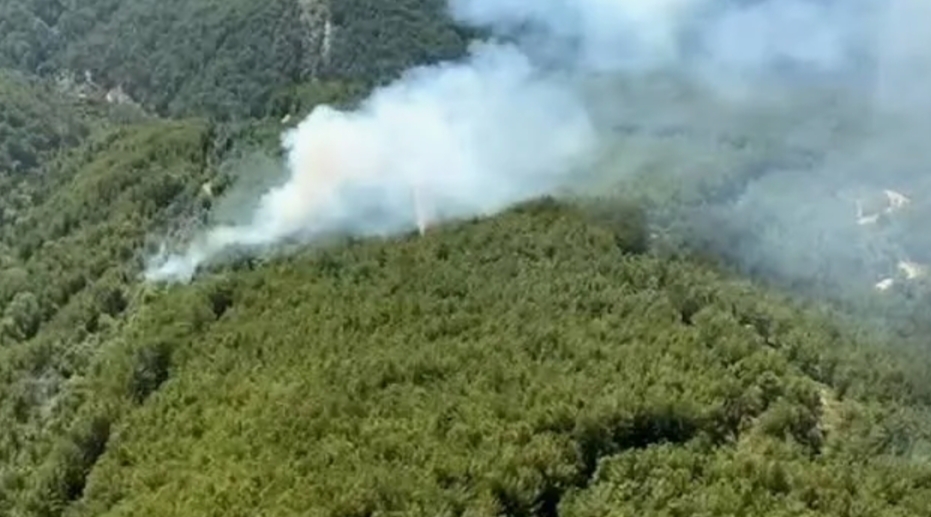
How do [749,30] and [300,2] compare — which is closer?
[749,30]

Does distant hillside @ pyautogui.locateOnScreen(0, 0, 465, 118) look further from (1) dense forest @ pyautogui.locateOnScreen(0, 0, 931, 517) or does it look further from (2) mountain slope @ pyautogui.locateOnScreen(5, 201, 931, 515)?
(2) mountain slope @ pyautogui.locateOnScreen(5, 201, 931, 515)

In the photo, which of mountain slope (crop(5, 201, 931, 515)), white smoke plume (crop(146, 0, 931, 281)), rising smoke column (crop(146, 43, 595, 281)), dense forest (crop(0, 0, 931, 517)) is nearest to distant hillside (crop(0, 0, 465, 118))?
white smoke plume (crop(146, 0, 931, 281))

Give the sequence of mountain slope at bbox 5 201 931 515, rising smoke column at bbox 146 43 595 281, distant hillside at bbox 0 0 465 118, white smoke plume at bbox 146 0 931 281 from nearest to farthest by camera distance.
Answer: mountain slope at bbox 5 201 931 515 → rising smoke column at bbox 146 43 595 281 → white smoke plume at bbox 146 0 931 281 → distant hillside at bbox 0 0 465 118

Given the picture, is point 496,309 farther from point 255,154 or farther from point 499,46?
point 499,46

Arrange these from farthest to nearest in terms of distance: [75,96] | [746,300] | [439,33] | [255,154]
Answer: [75,96] → [439,33] → [255,154] → [746,300]

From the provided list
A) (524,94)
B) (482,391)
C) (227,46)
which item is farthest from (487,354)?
(227,46)

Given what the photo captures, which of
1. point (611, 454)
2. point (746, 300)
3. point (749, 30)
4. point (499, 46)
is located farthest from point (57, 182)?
point (611, 454)

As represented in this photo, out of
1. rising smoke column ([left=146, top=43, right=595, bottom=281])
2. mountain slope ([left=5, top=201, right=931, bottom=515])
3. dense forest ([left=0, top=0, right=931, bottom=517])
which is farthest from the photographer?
rising smoke column ([left=146, top=43, right=595, bottom=281])

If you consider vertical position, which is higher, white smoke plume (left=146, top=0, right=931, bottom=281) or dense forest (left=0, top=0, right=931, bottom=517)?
white smoke plume (left=146, top=0, right=931, bottom=281)
